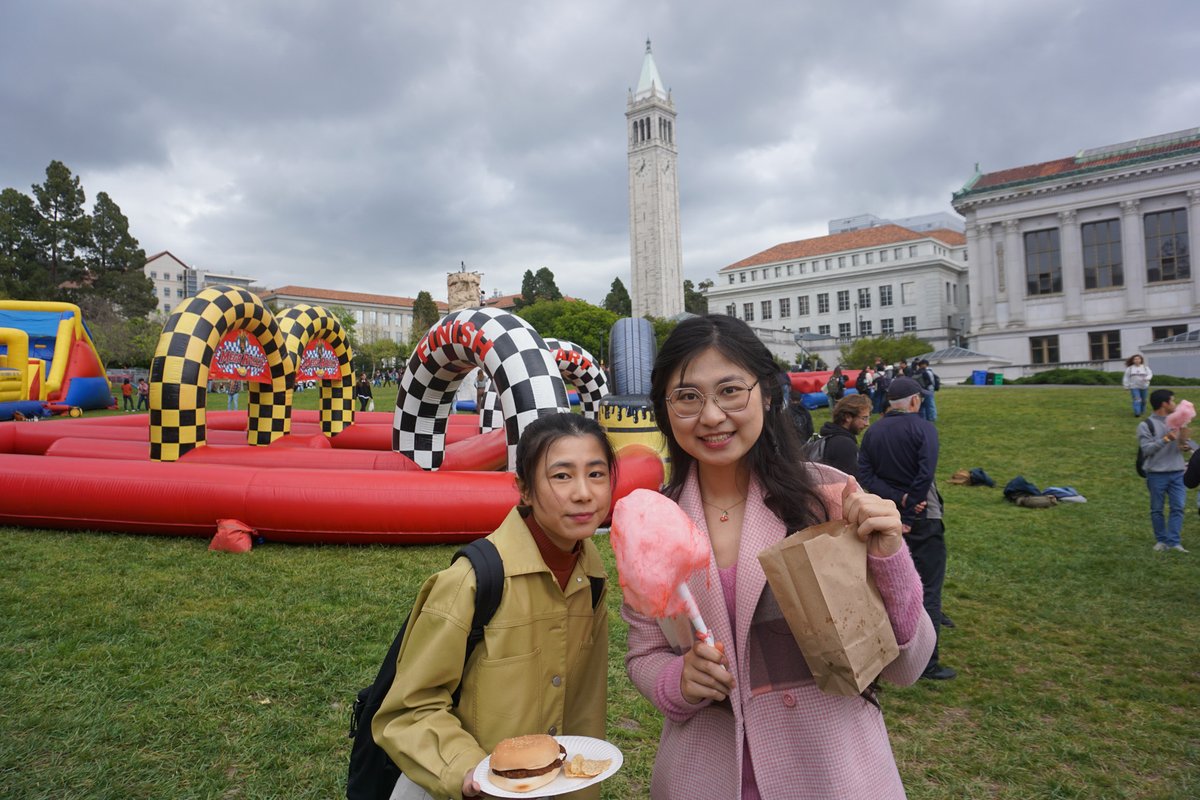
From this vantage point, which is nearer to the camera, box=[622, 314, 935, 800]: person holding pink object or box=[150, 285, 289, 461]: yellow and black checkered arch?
box=[622, 314, 935, 800]: person holding pink object

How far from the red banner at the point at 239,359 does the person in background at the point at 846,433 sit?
8.19m

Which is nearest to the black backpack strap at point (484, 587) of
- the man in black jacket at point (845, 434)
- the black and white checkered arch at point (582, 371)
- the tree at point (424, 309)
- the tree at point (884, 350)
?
the man in black jacket at point (845, 434)

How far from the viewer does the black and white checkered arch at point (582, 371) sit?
39.2 feet

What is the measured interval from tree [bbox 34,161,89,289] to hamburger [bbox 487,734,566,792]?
56120 millimetres

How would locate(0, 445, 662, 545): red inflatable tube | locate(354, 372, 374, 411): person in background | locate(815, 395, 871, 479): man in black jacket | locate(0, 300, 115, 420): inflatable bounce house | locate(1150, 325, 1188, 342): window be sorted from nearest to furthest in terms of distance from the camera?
locate(815, 395, 871, 479): man in black jacket → locate(0, 445, 662, 545): red inflatable tube → locate(0, 300, 115, 420): inflatable bounce house → locate(354, 372, 374, 411): person in background → locate(1150, 325, 1188, 342): window

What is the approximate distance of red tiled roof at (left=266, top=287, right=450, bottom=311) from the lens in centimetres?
8744

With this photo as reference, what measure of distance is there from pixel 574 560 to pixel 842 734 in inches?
31.5

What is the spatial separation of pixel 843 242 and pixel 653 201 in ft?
74.1

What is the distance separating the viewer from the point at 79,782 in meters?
3.03

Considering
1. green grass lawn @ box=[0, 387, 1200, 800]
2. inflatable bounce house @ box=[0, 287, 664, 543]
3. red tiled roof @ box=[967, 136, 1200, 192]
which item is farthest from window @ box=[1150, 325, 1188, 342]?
inflatable bounce house @ box=[0, 287, 664, 543]

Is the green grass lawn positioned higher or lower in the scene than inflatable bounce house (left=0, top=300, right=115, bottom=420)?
lower

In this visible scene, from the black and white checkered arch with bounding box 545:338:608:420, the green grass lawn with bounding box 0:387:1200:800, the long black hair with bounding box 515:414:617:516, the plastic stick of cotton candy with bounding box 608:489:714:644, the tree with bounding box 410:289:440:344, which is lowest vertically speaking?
the green grass lawn with bounding box 0:387:1200:800

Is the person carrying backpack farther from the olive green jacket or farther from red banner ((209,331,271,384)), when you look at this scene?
red banner ((209,331,271,384))

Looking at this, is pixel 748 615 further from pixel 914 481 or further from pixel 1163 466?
pixel 1163 466
